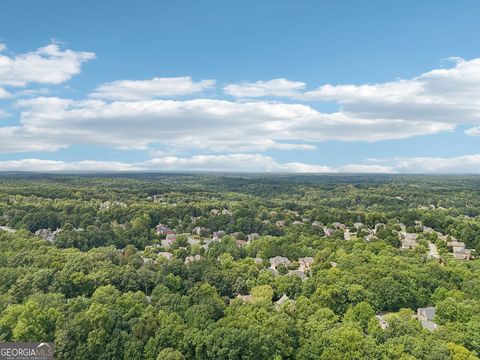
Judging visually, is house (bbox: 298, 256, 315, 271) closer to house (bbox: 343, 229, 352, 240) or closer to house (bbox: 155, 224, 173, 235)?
house (bbox: 343, 229, 352, 240)

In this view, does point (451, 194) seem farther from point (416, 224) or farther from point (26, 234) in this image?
point (26, 234)

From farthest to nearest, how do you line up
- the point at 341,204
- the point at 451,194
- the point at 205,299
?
the point at 451,194, the point at 341,204, the point at 205,299

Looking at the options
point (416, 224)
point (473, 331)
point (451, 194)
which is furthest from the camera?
point (451, 194)

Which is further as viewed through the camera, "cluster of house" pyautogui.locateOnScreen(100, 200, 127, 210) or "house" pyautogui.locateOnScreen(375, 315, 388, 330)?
"cluster of house" pyautogui.locateOnScreen(100, 200, 127, 210)

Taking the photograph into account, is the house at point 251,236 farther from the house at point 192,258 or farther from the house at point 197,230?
the house at point 192,258

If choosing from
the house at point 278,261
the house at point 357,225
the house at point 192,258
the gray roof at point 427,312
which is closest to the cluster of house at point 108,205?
the house at point 192,258

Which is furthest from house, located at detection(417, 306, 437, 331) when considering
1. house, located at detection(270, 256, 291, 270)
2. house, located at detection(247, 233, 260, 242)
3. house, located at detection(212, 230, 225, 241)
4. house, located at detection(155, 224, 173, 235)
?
house, located at detection(155, 224, 173, 235)

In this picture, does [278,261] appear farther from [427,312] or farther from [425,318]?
[425,318]

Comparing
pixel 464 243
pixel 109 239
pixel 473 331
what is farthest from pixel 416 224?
pixel 109 239
